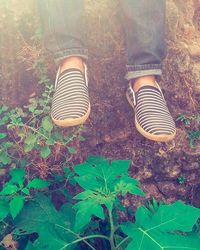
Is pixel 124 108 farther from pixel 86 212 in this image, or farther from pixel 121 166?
pixel 86 212

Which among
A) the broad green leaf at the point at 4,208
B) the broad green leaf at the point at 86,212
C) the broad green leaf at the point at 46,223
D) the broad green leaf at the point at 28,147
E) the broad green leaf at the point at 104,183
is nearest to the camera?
the broad green leaf at the point at 86,212

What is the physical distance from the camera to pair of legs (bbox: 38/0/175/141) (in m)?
2.63

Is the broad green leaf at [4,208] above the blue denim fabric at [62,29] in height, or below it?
below

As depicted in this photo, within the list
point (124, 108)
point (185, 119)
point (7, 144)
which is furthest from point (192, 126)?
point (7, 144)

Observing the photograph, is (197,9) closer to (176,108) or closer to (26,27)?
(176,108)

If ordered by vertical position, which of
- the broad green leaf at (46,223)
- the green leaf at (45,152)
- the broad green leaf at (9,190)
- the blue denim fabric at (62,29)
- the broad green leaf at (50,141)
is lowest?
the broad green leaf at (46,223)

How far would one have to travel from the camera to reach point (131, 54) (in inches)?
109

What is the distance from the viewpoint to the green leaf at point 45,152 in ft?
8.55

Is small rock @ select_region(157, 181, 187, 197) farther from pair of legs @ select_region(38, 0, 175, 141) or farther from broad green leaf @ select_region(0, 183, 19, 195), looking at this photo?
broad green leaf @ select_region(0, 183, 19, 195)

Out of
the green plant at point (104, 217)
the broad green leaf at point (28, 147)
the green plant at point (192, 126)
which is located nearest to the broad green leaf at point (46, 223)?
the green plant at point (104, 217)

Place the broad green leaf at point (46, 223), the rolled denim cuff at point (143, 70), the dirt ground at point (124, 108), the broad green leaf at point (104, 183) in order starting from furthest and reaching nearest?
the dirt ground at point (124, 108), the rolled denim cuff at point (143, 70), the broad green leaf at point (46, 223), the broad green leaf at point (104, 183)

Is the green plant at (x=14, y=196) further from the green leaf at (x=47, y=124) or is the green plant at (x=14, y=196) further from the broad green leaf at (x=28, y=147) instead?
the green leaf at (x=47, y=124)

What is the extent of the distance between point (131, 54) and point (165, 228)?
1260mm

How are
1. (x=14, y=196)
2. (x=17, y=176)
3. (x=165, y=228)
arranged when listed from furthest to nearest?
(x=17, y=176), (x=14, y=196), (x=165, y=228)
